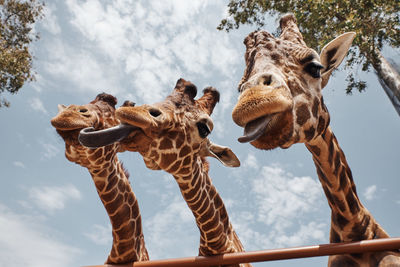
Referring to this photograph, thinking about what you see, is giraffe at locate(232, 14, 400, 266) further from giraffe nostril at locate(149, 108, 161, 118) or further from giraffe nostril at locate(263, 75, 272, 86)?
giraffe nostril at locate(149, 108, 161, 118)

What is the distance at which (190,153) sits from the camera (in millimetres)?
3523

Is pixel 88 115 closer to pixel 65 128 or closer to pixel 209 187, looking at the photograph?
pixel 65 128

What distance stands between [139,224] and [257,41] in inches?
109

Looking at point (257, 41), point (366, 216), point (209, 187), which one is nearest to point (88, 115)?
point (209, 187)

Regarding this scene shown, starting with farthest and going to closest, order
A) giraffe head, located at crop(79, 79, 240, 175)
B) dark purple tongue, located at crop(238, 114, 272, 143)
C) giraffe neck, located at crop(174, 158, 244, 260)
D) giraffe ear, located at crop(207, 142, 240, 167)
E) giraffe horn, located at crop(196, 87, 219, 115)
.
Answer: giraffe horn, located at crop(196, 87, 219, 115) → giraffe ear, located at crop(207, 142, 240, 167) → giraffe neck, located at crop(174, 158, 244, 260) → giraffe head, located at crop(79, 79, 240, 175) → dark purple tongue, located at crop(238, 114, 272, 143)

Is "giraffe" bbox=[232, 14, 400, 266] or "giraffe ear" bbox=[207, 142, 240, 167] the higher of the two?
"giraffe ear" bbox=[207, 142, 240, 167]

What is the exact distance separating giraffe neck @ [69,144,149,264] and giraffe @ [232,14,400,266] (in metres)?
2.18

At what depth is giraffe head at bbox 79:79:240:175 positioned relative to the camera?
2.94m

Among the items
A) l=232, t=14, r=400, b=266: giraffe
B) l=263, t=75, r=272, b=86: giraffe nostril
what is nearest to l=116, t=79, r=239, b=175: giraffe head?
l=232, t=14, r=400, b=266: giraffe

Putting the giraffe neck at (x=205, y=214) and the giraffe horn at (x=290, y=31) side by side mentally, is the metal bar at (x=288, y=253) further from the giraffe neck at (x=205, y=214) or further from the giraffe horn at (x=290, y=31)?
the giraffe horn at (x=290, y=31)

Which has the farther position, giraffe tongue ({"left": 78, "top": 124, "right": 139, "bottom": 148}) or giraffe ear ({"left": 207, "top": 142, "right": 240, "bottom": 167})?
giraffe ear ({"left": 207, "top": 142, "right": 240, "bottom": 167})

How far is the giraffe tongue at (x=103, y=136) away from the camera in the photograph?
249 centimetres

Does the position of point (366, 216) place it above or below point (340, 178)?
below

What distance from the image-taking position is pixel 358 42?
7.82m
